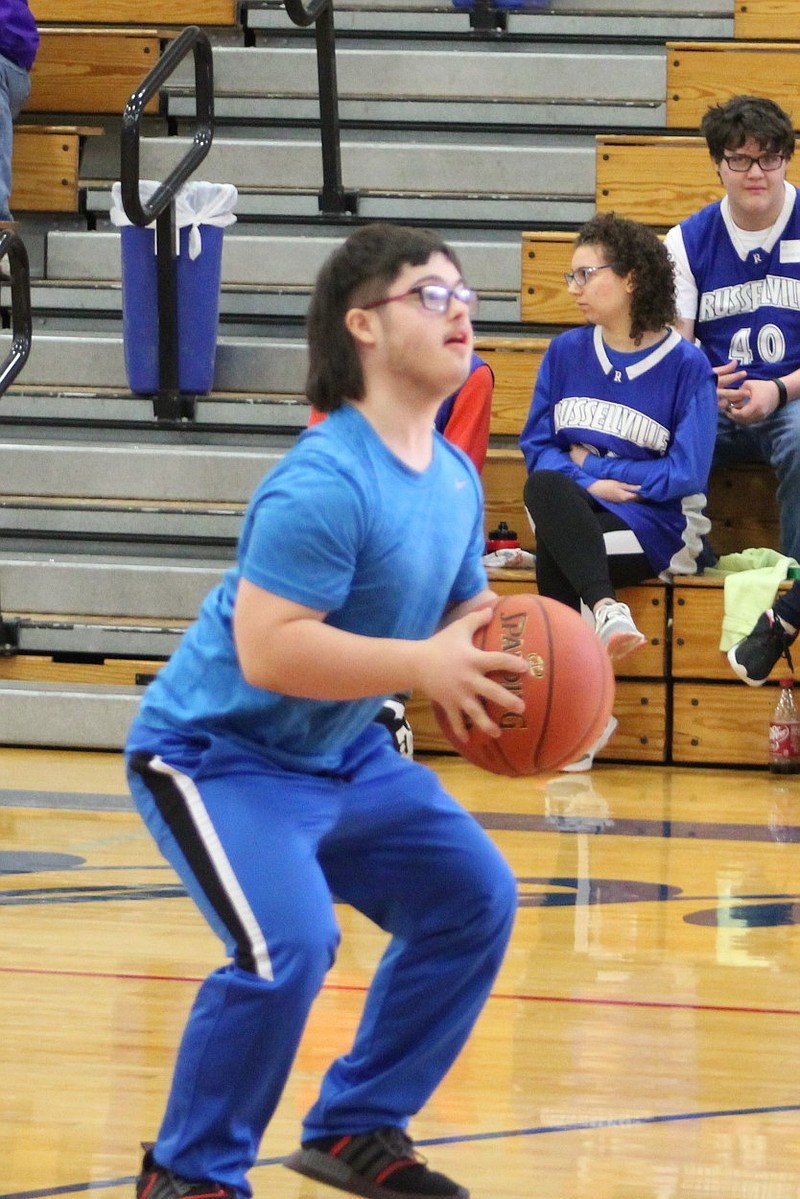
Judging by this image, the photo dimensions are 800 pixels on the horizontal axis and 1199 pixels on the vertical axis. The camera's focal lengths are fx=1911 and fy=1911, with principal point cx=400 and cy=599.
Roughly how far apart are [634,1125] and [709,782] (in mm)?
2663

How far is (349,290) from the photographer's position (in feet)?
7.07

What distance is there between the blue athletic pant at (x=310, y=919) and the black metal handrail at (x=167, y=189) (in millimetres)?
3706

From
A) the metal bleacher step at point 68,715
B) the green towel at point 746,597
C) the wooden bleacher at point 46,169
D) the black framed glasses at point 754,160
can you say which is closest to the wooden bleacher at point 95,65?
the wooden bleacher at point 46,169

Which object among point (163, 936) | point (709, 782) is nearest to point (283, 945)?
point (163, 936)

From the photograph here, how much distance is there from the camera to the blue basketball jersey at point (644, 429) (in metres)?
5.13

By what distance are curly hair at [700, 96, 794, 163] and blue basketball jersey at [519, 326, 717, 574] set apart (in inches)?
22.2

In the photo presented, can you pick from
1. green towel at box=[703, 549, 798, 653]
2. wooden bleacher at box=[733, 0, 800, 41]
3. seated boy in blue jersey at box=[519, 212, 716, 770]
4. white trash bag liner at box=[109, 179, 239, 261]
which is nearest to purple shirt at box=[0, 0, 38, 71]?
white trash bag liner at box=[109, 179, 239, 261]

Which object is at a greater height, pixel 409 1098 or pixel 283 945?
pixel 283 945

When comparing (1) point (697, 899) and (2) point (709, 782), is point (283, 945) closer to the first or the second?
(1) point (697, 899)

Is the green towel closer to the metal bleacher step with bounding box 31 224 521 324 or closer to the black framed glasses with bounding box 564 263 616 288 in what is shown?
the black framed glasses with bounding box 564 263 616 288

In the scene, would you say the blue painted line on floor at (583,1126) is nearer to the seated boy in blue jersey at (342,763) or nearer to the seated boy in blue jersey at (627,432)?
the seated boy in blue jersey at (342,763)

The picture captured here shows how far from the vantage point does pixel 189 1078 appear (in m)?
1.99

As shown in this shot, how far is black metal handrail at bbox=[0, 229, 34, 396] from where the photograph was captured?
17.5 ft

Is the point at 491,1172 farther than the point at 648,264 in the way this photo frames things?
No
